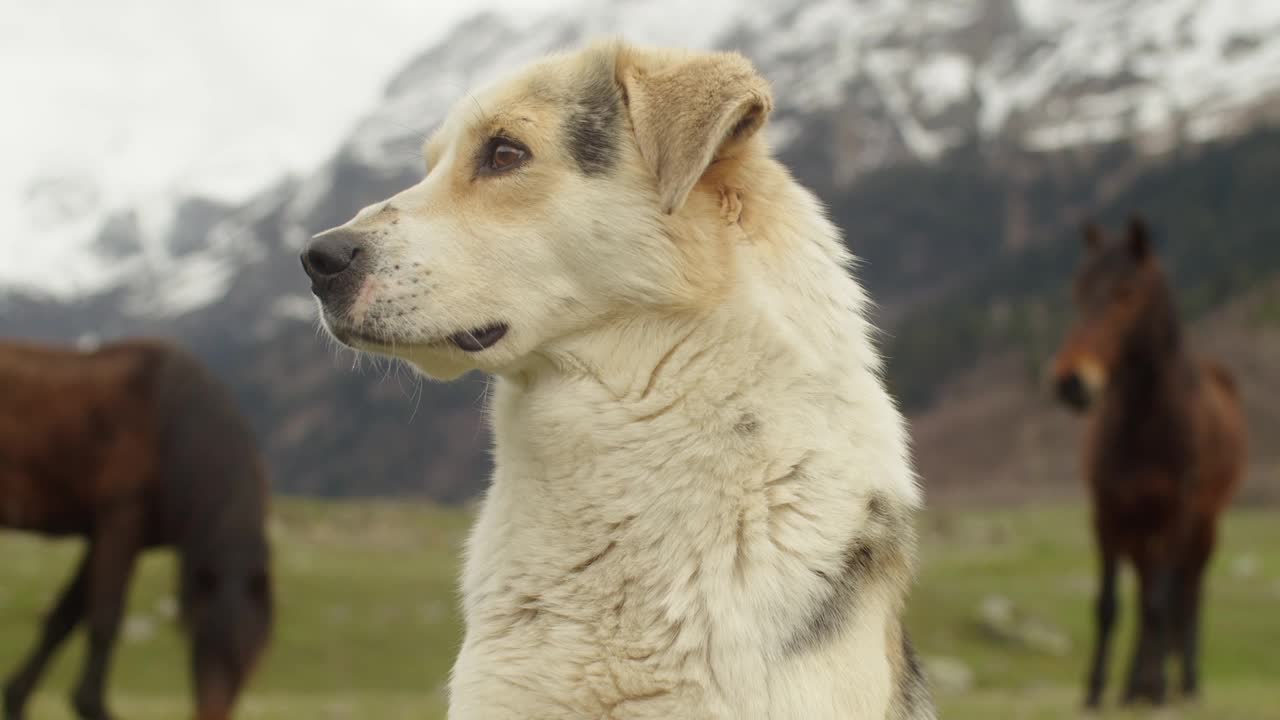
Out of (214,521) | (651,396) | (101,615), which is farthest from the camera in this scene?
(214,521)

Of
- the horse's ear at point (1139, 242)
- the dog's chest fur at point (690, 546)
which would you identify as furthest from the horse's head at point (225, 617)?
the horse's ear at point (1139, 242)

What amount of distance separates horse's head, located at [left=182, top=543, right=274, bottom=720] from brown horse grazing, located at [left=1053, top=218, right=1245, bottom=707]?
24.3ft

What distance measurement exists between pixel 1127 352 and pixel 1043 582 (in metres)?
20.2

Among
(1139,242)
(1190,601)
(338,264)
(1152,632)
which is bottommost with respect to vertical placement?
(1190,601)

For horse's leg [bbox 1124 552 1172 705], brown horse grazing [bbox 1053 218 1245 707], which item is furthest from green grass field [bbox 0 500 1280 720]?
brown horse grazing [bbox 1053 218 1245 707]

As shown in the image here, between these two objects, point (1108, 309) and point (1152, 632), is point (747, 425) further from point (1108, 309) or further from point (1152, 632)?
point (1152, 632)

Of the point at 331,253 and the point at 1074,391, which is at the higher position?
the point at 331,253

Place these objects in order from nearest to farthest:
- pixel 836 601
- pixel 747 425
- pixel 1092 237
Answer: pixel 836 601 < pixel 747 425 < pixel 1092 237

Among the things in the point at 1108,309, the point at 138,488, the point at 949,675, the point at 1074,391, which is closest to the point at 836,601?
the point at 138,488

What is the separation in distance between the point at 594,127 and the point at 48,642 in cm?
825

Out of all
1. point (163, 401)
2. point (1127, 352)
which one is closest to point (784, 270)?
point (163, 401)

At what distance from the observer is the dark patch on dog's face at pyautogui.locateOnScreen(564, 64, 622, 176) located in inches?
158

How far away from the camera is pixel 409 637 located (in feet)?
72.4

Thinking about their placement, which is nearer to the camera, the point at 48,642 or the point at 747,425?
the point at 747,425
